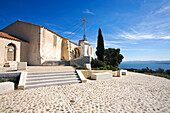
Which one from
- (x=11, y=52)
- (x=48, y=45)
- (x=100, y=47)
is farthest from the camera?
(x=100, y=47)

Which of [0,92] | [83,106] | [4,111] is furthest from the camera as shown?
[0,92]

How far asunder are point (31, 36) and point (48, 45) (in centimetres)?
313

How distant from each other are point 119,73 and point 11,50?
15.4 meters

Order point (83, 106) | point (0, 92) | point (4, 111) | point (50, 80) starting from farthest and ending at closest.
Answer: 1. point (50, 80)
2. point (0, 92)
3. point (83, 106)
4. point (4, 111)

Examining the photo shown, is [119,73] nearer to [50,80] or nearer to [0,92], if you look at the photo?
[50,80]

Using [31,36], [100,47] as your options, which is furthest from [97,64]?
[31,36]

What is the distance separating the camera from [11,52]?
12578 millimetres

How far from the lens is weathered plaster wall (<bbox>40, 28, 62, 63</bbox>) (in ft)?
49.3

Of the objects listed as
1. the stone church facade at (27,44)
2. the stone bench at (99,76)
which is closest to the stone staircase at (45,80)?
the stone bench at (99,76)

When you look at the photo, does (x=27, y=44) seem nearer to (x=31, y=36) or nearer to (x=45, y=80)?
(x=31, y=36)

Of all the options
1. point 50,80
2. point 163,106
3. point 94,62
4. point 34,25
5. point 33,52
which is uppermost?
point 34,25

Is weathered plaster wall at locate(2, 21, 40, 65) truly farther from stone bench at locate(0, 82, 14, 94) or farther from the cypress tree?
the cypress tree

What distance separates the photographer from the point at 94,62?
13.7 m

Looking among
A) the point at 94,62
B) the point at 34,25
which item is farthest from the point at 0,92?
the point at 34,25
